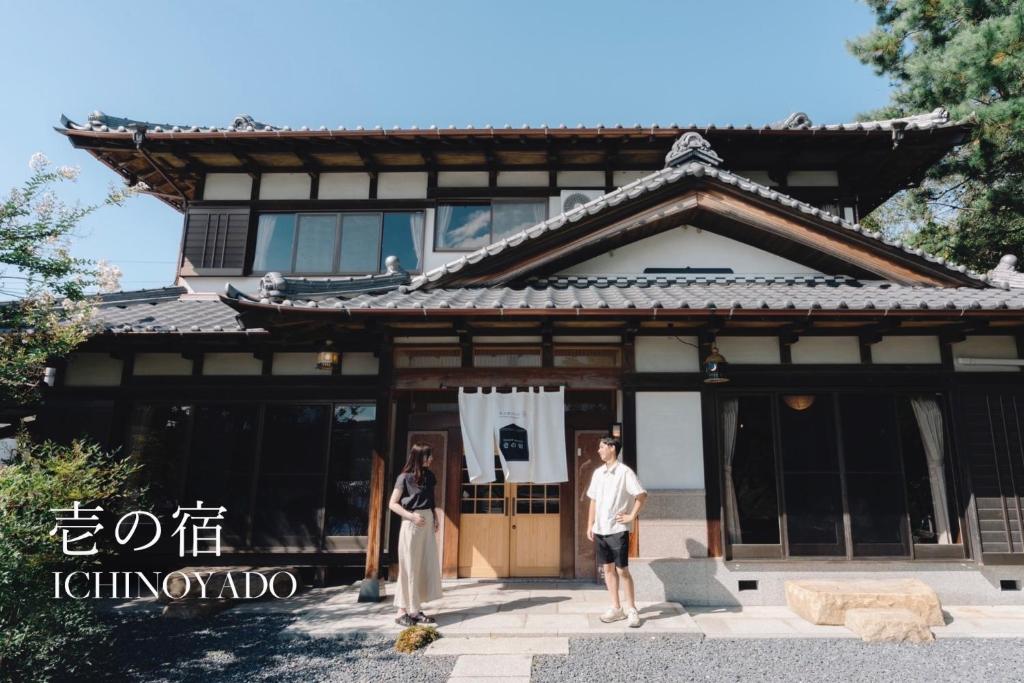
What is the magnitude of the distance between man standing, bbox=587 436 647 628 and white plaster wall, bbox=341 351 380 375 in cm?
363

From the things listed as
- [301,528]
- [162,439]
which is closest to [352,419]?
[301,528]

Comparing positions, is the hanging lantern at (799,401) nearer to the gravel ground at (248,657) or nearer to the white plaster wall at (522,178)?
the gravel ground at (248,657)

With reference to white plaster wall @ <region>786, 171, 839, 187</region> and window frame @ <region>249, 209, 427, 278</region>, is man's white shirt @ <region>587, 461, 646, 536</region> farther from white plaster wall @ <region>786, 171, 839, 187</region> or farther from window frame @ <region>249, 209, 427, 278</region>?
white plaster wall @ <region>786, 171, 839, 187</region>

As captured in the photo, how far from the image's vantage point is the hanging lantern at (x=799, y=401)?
7.23 meters

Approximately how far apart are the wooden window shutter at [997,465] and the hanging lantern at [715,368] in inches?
132

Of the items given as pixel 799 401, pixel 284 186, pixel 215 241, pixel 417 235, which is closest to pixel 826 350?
pixel 799 401

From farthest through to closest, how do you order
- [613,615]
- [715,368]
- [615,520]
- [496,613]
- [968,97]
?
[968,97] < [715,368] < [496,613] < [615,520] < [613,615]

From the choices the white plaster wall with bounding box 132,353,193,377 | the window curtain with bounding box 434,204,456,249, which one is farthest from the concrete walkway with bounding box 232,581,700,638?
the window curtain with bounding box 434,204,456,249

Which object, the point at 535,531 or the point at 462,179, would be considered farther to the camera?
the point at 462,179

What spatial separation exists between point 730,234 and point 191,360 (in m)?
8.39

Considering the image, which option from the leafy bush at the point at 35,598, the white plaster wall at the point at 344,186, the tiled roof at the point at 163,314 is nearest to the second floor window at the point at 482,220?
the white plaster wall at the point at 344,186

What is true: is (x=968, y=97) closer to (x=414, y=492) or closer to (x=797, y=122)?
(x=797, y=122)

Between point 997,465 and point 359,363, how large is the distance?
Answer: 338 inches

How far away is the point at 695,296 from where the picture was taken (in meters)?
7.05
